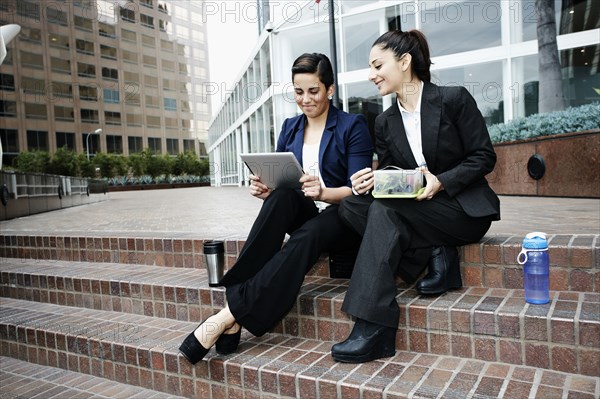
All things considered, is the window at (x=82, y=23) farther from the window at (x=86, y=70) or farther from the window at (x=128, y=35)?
the window at (x=86, y=70)

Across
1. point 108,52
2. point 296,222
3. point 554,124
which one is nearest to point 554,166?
point 554,124

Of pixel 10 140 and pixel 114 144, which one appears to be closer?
pixel 10 140

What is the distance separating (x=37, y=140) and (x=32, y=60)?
304 inches

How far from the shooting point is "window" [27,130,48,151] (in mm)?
42156

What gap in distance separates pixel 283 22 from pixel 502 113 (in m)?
6.52

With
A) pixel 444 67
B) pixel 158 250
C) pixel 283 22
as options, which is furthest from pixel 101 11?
pixel 158 250

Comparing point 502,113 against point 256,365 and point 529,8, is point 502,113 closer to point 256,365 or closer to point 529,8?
point 529,8

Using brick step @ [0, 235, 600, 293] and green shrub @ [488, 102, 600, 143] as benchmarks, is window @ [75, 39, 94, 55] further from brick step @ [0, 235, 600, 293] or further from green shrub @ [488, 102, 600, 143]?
brick step @ [0, 235, 600, 293]

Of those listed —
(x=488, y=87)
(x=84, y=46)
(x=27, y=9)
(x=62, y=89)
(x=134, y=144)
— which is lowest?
(x=488, y=87)

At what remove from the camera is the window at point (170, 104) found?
2185 inches

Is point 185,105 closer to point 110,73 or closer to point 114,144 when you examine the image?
point 110,73

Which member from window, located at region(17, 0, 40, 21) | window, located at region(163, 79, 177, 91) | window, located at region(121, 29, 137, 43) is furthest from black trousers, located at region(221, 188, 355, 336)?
window, located at region(163, 79, 177, 91)

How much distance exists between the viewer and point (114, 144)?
4984cm

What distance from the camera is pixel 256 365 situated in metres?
2.00
